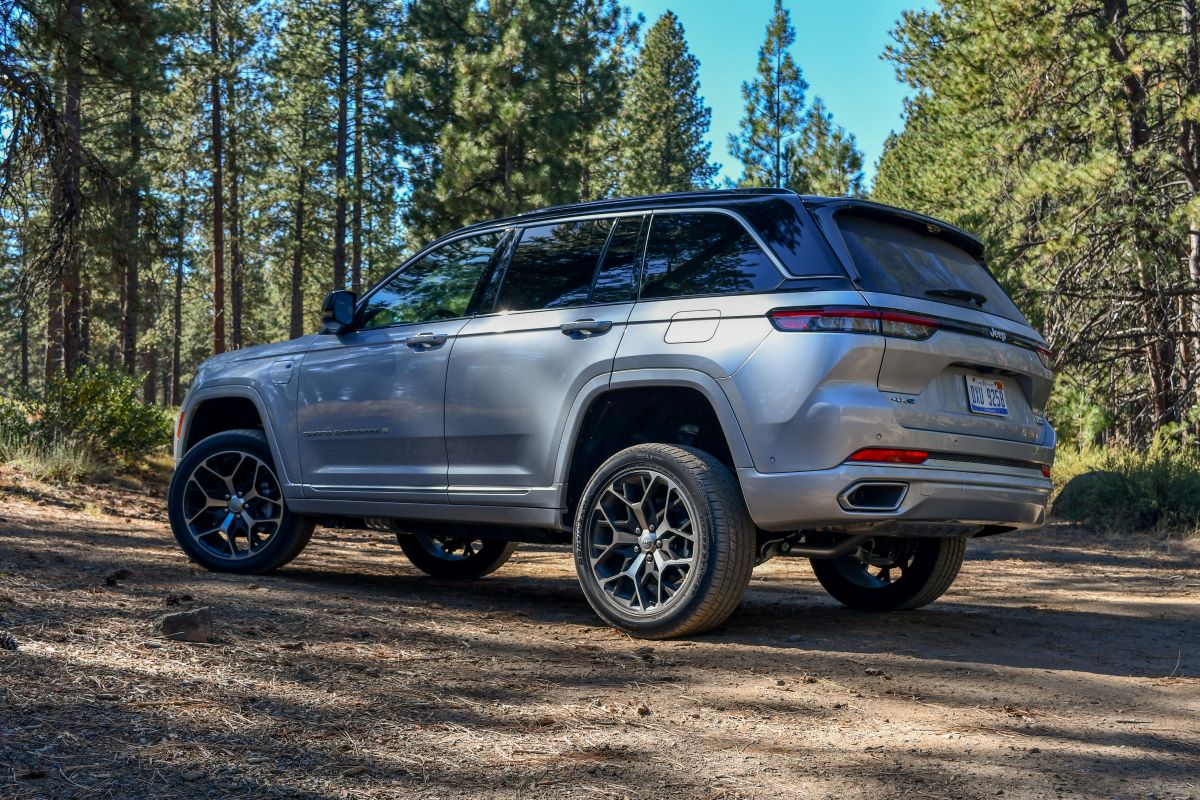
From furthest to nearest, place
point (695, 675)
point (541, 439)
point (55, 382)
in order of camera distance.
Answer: point (55, 382) < point (541, 439) < point (695, 675)

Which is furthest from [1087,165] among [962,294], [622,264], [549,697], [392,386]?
[549,697]

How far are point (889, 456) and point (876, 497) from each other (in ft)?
0.60

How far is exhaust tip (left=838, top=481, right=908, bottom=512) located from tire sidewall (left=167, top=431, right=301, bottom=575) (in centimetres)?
349

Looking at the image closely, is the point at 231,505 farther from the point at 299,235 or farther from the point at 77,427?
the point at 299,235

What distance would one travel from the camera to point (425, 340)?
19.5 feet

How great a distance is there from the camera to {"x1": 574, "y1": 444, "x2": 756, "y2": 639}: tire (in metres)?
4.66

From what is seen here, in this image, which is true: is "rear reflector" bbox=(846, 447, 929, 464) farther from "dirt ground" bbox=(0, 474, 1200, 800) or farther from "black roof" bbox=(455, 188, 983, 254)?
"black roof" bbox=(455, 188, 983, 254)

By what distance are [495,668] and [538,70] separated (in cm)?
2041

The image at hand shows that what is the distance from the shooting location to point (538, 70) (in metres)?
23.0

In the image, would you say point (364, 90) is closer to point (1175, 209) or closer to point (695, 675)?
point (1175, 209)

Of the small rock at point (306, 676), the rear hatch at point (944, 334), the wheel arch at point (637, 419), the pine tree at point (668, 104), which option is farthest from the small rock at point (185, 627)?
the pine tree at point (668, 104)

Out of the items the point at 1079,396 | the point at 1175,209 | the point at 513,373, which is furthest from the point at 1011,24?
the point at 513,373

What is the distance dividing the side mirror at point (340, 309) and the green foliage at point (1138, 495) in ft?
27.0

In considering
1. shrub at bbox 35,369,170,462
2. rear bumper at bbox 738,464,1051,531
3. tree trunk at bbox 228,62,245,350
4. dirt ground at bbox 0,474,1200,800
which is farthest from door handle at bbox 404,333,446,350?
tree trunk at bbox 228,62,245,350
